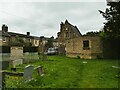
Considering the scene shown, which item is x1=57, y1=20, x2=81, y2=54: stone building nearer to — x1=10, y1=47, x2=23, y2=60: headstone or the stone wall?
the stone wall

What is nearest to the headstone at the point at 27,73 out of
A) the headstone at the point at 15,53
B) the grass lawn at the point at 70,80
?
the grass lawn at the point at 70,80

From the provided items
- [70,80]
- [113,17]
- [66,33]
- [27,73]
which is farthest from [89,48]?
[27,73]

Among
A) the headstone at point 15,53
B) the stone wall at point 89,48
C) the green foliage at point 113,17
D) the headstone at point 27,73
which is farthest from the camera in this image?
the stone wall at point 89,48

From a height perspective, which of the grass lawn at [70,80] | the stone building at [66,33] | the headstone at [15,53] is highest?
the stone building at [66,33]

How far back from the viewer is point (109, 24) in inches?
944

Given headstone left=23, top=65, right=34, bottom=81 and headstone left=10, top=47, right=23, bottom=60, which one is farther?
headstone left=10, top=47, right=23, bottom=60

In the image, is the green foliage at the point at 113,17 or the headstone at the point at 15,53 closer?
the green foliage at the point at 113,17

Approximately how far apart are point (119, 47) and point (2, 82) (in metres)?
30.2

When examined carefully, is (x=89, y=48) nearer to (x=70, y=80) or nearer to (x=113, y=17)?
(x=113, y=17)

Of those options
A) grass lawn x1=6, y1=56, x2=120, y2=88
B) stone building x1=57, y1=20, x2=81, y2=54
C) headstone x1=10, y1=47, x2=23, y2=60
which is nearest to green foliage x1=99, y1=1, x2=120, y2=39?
grass lawn x1=6, y1=56, x2=120, y2=88

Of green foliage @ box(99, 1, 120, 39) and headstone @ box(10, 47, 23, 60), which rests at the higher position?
green foliage @ box(99, 1, 120, 39)

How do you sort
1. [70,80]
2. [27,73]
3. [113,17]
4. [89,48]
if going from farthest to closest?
[89,48] < [113,17] < [70,80] < [27,73]

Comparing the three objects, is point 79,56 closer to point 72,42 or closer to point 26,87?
point 72,42

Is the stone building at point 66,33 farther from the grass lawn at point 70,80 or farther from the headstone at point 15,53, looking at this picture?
the grass lawn at point 70,80
